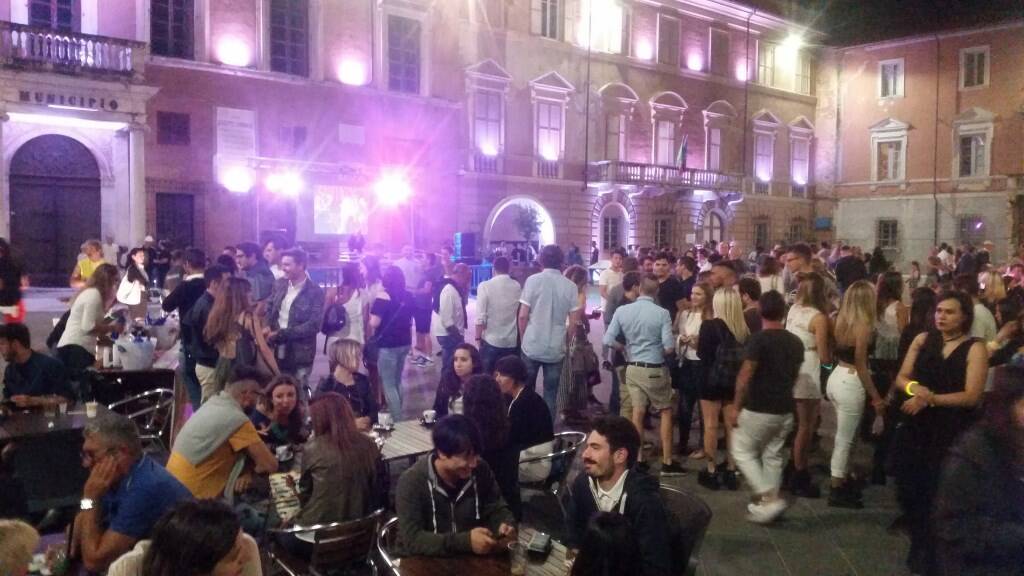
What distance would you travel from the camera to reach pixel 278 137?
69.1 ft

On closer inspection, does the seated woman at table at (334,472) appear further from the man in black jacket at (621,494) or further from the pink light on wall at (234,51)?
the pink light on wall at (234,51)

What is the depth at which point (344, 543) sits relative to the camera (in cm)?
347

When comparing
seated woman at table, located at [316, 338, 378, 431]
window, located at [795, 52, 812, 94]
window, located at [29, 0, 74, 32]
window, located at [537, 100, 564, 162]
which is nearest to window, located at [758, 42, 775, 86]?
window, located at [795, 52, 812, 94]

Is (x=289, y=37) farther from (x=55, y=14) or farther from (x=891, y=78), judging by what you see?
(x=891, y=78)

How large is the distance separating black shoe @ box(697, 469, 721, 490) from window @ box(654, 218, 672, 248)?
989 inches

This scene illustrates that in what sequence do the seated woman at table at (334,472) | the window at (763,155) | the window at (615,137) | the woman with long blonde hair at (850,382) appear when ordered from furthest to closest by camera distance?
the window at (763,155) < the window at (615,137) < the woman with long blonde hair at (850,382) < the seated woman at table at (334,472)

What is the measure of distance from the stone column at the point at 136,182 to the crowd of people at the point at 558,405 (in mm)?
9914

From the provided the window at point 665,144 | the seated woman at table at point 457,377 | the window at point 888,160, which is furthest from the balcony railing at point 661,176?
the seated woman at table at point 457,377

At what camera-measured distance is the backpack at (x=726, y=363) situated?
6031 mm

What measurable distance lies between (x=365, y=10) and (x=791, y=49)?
21.8m

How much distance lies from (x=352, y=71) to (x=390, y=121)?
1767 millimetres

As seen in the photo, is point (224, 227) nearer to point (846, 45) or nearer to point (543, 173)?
point (543, 173)

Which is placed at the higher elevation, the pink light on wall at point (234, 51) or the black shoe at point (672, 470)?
the pink light on wall at point (234, 51)

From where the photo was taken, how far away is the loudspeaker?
74.3 feet
